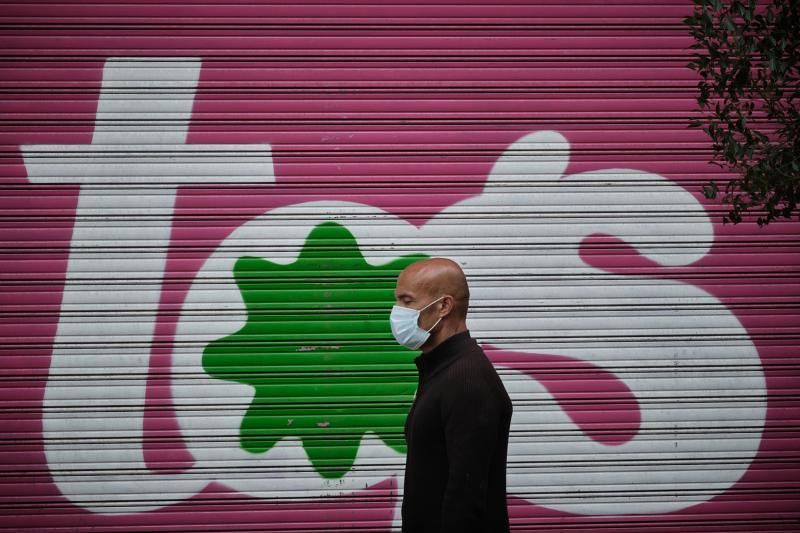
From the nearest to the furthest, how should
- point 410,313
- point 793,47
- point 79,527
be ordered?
point 410,313, point 793,47, point 79,527

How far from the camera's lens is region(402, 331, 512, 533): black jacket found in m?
2.57

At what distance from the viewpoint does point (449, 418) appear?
2664 mm

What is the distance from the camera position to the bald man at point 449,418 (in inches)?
102

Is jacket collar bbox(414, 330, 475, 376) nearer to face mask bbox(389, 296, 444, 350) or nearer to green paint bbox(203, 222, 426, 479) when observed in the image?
face mask bbox(389, 296, 444, 350)

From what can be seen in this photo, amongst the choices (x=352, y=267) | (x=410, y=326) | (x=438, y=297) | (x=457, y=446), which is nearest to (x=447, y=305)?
(x=438, y=297)

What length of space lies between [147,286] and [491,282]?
2.21 metres

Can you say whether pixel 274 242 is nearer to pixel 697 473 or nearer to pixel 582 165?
pixel 582 165

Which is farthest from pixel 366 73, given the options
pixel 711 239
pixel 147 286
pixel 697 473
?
pixel 697 473

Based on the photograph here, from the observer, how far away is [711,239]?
505 centimetres

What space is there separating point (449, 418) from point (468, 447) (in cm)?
13

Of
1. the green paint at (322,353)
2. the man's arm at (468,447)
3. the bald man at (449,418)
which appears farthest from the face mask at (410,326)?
the green paint at (322,353)

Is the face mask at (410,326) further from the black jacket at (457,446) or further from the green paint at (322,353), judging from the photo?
the green paint at (322,353)

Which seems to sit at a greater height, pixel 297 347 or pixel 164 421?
pixel 297 347

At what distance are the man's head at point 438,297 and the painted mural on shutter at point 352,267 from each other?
2.01 metres
